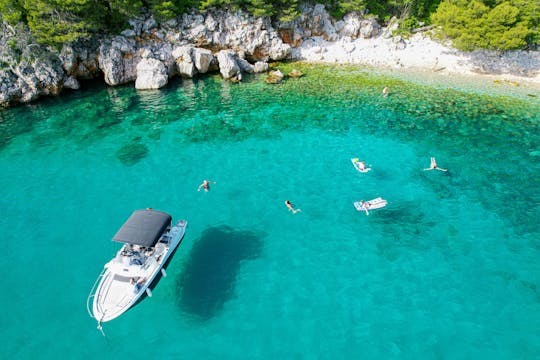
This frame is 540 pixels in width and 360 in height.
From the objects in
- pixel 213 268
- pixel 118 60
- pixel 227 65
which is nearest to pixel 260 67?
pixel 227 65

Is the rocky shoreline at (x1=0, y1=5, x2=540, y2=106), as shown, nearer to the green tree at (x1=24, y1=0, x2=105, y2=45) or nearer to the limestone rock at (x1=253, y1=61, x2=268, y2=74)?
the limestone rock at (x1=253, y1=61, x2=268, y2=74)

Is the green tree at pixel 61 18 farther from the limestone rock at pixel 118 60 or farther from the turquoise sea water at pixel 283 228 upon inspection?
the turquoise sea water at pixel 283 228

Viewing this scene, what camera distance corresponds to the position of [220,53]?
51.8 meters

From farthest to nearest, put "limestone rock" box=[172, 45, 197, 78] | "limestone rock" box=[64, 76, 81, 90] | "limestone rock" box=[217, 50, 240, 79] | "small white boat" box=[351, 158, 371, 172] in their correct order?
"limestone rock" box=[172, 45, 197, 78]
"limestone rock" box=[217, 50, 240, 79]
"limestone rock" box=[64, 76, 81, 90]
"small white boat" box=[351, 158, 371, 172]

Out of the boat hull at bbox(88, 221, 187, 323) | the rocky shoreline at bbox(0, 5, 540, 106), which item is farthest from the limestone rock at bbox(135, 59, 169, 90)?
the boat hull at bbox(88, 221, 187, 323)

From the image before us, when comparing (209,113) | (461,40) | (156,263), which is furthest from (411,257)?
(461,40)

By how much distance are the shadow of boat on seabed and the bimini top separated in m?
3.19

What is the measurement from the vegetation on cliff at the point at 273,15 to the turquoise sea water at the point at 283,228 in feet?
38.7

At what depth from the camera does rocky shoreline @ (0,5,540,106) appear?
43.1 m

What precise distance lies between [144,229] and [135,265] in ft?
7.27

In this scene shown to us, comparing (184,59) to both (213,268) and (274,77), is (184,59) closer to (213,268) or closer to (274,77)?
(274,77)

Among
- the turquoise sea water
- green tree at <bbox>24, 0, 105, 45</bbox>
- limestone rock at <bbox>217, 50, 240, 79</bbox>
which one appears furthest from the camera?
limestone rock at <bbox>217, 50, 240, 79</bbox>

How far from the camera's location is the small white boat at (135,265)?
16.7 m

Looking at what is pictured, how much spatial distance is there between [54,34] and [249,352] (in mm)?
49309
